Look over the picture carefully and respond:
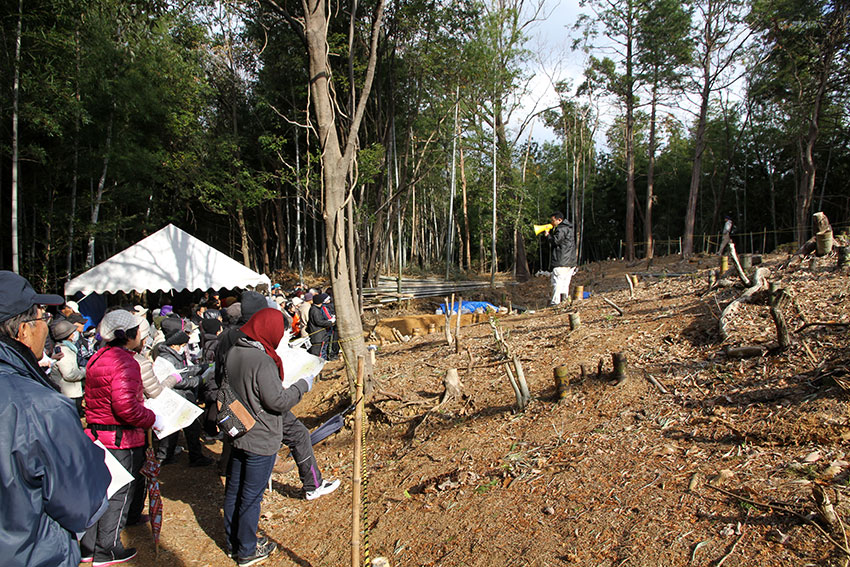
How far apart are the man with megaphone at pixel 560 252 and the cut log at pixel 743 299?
2666mm

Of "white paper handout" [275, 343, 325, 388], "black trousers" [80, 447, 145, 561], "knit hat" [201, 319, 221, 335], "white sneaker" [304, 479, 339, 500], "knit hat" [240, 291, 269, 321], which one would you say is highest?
"knit hat" [240, 291, 269, 321]

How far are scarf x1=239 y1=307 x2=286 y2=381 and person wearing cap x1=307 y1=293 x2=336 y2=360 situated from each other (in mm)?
4260

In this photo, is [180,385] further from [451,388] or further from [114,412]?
[451,388]

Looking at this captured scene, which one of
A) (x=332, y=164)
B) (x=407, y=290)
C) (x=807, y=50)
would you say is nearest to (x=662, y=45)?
(x=807, y=50)

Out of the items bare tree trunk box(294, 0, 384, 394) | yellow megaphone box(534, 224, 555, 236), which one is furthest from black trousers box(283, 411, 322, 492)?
yellow megaphone box(534, 224, 555, 236)

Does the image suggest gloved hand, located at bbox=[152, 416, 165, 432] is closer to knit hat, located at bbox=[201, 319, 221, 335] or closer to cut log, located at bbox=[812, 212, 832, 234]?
knit hat, located at bbox=[201, 319, 221, 335]

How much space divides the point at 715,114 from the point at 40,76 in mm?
27056

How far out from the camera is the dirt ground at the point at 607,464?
2316 millimetres

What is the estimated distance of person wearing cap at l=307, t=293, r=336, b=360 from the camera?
721 cm

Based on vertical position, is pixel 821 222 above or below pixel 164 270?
above

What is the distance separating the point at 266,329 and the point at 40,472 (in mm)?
1618

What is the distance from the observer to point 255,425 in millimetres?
2803

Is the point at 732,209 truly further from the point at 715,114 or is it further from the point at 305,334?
the point at 305,334

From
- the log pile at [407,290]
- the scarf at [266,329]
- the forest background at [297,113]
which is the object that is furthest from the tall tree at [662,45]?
the scarf at [266,329]
